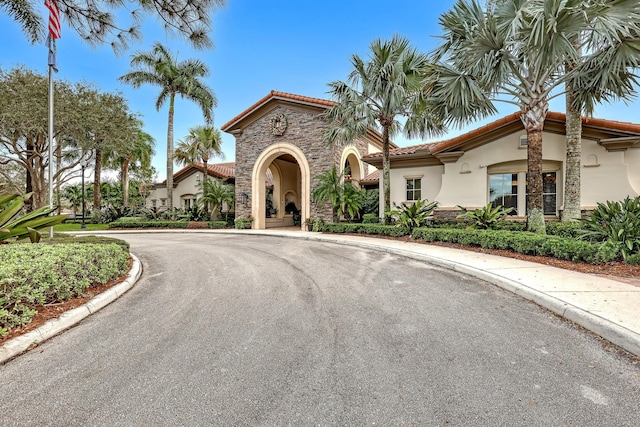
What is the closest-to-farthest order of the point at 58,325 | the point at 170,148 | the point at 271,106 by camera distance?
the point at 58,325, the point at 271,106, the point at 170,148

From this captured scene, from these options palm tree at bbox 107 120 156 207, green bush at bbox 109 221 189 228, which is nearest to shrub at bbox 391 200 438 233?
green bush at bbox 109 221 189 228

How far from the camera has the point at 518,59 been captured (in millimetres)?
9602

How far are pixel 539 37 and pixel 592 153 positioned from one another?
248 inches

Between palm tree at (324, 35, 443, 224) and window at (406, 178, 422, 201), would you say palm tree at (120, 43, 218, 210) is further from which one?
window at (406, 178, 422, 201)

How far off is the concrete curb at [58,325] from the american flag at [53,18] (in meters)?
5.67

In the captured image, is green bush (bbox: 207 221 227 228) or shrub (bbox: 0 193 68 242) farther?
green bush (bbox: 207 221 227 228)

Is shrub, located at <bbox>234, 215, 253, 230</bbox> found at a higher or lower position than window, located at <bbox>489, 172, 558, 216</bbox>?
lower

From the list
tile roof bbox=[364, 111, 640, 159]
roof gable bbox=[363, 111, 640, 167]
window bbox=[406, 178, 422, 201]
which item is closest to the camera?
tile roof bbox=[364, 111, 640, 159]

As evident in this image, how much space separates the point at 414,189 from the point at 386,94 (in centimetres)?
525

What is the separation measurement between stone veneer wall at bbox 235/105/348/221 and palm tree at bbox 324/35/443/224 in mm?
3414

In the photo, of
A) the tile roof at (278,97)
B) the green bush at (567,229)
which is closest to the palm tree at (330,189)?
the tile roof at (278,97)

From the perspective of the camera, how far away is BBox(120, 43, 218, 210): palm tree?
2133 centimetres

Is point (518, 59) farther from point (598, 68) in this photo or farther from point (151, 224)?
point (151, 224)

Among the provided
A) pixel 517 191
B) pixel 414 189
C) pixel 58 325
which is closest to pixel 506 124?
pixel 517 191
